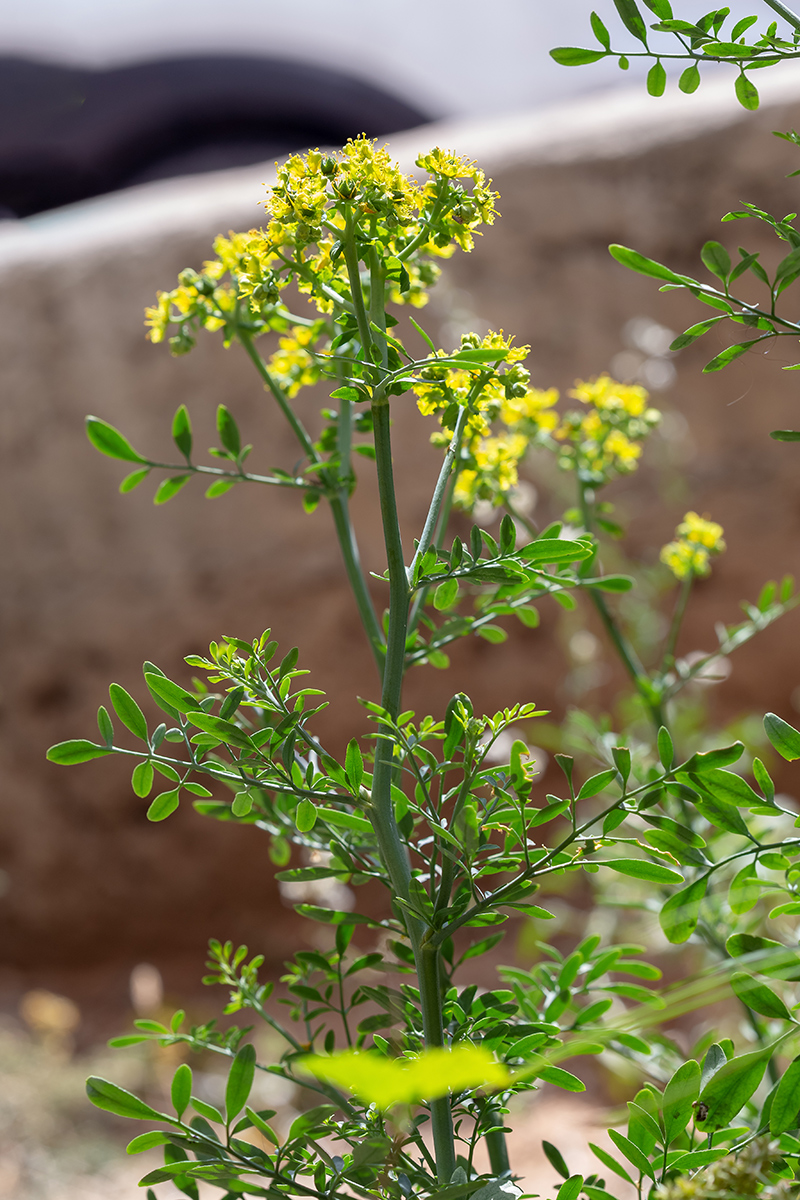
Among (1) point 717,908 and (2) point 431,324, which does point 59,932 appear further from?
(1) point 717,908

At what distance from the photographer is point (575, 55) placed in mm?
339

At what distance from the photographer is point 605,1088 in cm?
129

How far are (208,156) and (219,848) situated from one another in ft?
7.89

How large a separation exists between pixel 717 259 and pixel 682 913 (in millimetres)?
231

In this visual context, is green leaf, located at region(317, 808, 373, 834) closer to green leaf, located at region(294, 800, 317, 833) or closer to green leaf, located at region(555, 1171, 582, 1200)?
green leaf, located at region(294, 800, 317, 833)

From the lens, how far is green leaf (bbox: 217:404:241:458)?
41cm

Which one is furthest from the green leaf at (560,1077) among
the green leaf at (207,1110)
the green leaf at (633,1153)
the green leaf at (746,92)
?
the green leaf at (746,92)

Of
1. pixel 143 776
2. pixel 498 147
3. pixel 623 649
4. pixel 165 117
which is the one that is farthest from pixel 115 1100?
pixel 165 117

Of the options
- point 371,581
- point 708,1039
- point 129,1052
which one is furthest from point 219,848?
point 708,1039

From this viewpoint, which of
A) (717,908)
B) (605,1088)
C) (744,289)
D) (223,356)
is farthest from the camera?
(223,356)

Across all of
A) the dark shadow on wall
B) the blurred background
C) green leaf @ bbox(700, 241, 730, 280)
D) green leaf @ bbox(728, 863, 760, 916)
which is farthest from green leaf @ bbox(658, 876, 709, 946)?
the dark shadow on wall

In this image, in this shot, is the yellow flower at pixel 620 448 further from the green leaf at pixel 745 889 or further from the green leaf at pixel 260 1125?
the green leaf at pixel 260 1125

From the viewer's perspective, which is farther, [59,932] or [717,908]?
[59,932]

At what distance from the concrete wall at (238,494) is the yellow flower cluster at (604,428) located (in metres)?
0.99
